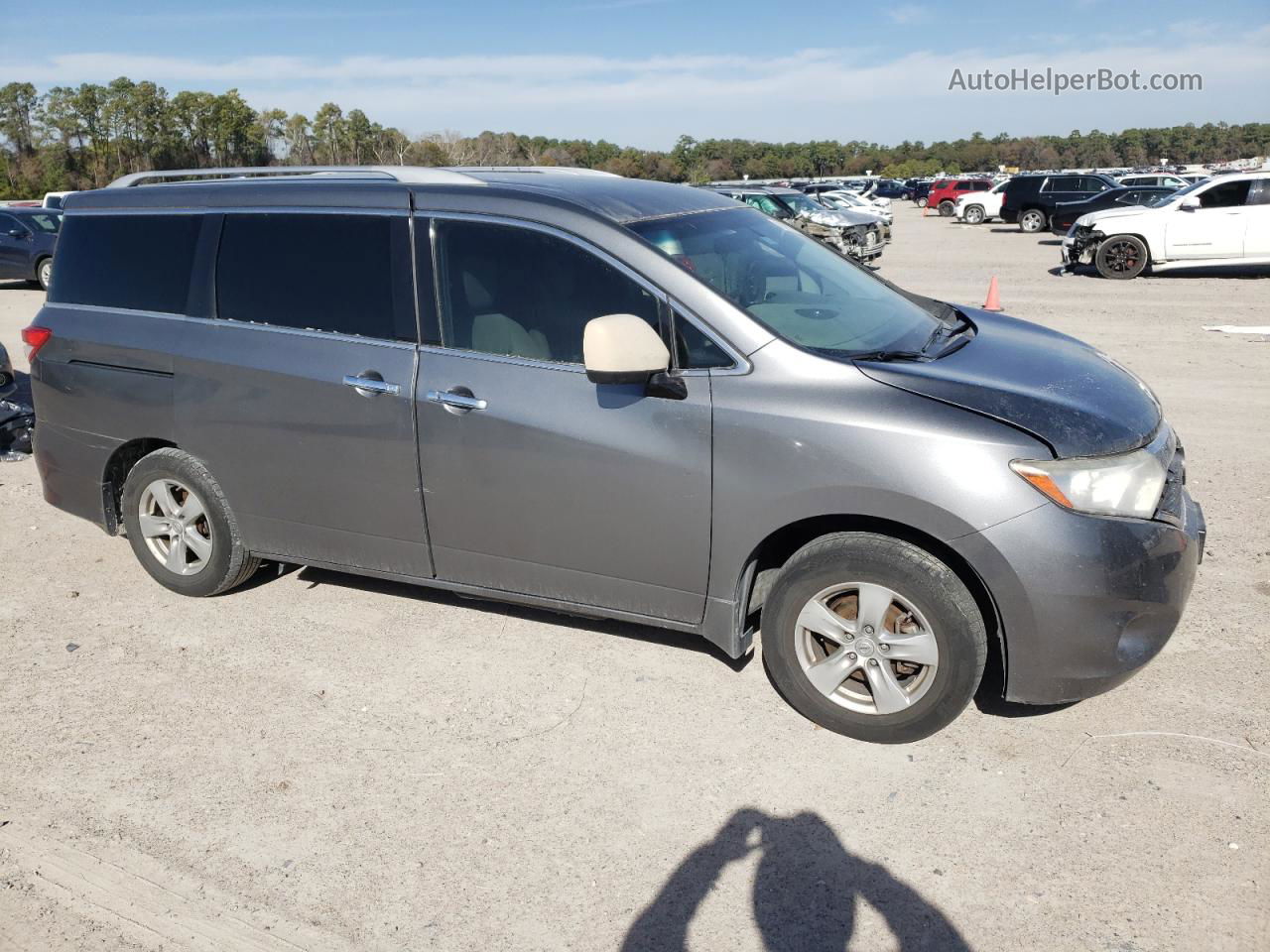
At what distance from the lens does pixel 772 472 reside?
3557 mm

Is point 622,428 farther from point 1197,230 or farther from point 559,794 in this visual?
point 1197,230

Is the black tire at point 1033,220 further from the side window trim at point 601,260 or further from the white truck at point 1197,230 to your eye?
the side window trim at point 601,260

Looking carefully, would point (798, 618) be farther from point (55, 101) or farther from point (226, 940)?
point (55, 101)

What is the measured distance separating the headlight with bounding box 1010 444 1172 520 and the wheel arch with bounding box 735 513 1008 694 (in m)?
0.35

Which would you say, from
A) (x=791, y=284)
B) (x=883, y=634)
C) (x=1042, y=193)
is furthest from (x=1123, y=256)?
(x=883, y=634)

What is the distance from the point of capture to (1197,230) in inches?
698

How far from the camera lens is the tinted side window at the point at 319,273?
423cm

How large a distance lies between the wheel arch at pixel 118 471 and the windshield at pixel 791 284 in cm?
273

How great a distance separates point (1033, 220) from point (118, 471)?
33.5 meters

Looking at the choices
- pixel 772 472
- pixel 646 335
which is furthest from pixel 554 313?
pixel 772 472

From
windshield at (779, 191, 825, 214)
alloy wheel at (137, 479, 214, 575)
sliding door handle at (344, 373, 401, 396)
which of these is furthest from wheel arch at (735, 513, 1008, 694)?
windshield at (779, 191, 825, 214)

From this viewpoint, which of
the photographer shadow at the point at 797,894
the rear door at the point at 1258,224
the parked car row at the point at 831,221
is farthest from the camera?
the parked car row at the point at 831,221

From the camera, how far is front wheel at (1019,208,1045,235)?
1313 inches

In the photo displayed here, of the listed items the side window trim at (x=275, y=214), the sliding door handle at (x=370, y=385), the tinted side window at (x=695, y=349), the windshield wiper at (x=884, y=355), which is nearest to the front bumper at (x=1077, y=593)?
the windshield wiper at (x=884, y=355)
